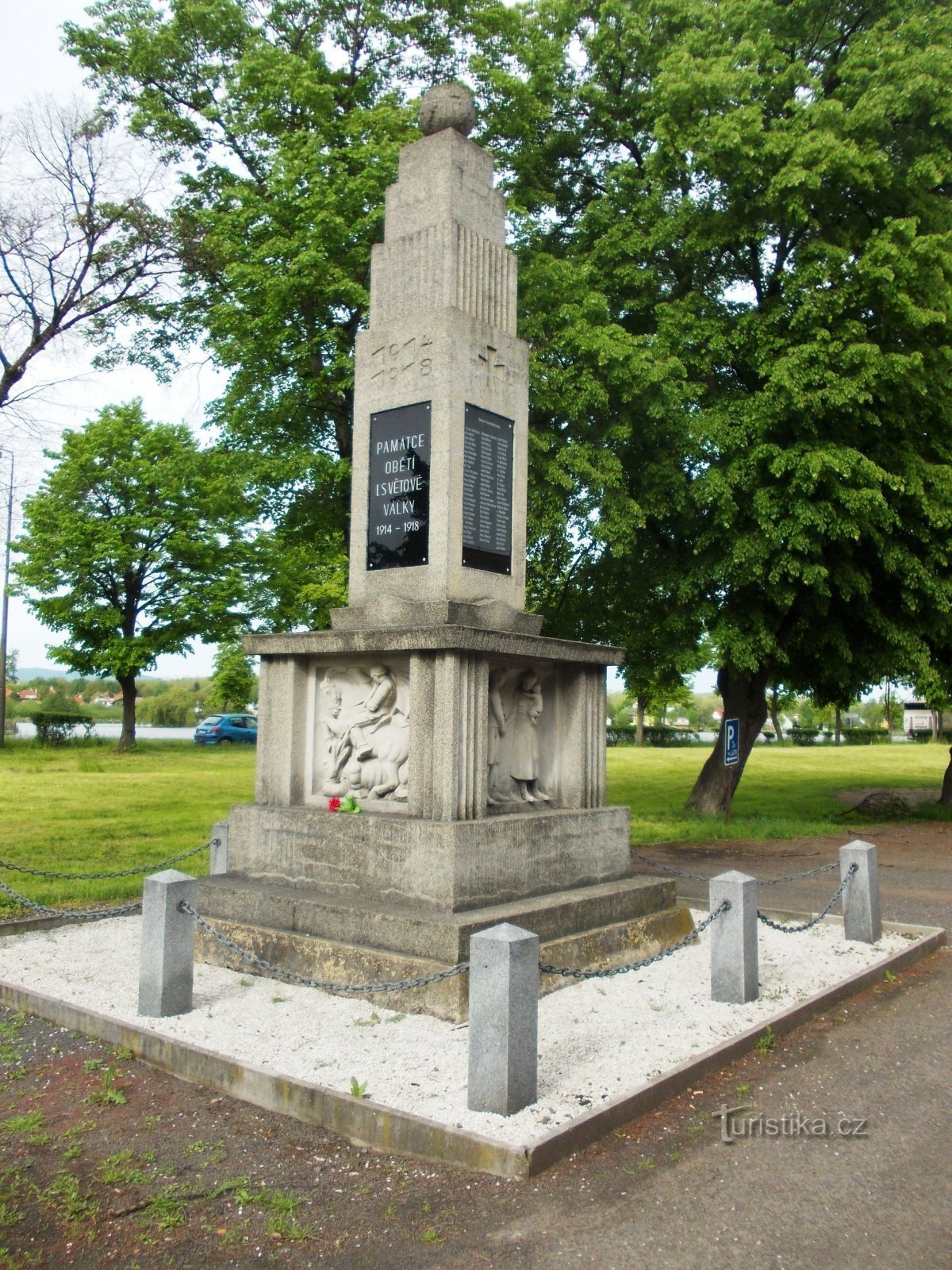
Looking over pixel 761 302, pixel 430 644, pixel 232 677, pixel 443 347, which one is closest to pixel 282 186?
pixel 761 302

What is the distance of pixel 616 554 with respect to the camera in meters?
15.5

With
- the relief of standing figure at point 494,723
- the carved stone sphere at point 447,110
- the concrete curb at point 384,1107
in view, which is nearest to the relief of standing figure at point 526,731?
the relief of standing figure at point 494,723

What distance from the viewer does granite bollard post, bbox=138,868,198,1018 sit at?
244 inches

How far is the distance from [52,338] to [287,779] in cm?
729

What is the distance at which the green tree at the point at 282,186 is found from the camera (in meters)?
15.4

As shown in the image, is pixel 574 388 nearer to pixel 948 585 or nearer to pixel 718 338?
pixel 718 338

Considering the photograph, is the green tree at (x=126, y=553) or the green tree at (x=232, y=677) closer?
the green tree at (x=126, y=553)

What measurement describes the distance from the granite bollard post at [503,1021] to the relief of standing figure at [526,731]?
3082mm

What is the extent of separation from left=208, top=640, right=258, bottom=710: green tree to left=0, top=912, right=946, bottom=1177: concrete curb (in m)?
37.4

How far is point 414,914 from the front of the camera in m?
6.63

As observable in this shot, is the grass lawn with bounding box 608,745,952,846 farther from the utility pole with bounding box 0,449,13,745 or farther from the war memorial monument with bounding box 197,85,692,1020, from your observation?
the utility pole with bounding box 0,449,13,745

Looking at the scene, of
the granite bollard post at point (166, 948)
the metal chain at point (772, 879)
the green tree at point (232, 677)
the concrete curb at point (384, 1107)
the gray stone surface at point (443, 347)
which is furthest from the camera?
the green tree at point (232, 677)

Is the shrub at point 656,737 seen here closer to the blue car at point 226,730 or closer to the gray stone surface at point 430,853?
the blue car at point 226,730

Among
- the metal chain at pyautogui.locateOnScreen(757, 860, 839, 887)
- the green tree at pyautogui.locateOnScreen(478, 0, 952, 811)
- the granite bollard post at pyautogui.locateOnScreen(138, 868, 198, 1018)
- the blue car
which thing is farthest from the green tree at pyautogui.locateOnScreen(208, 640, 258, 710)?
the granite bollard post at pyautogui.locateOnScreen(138, 868, 198, 1018)
